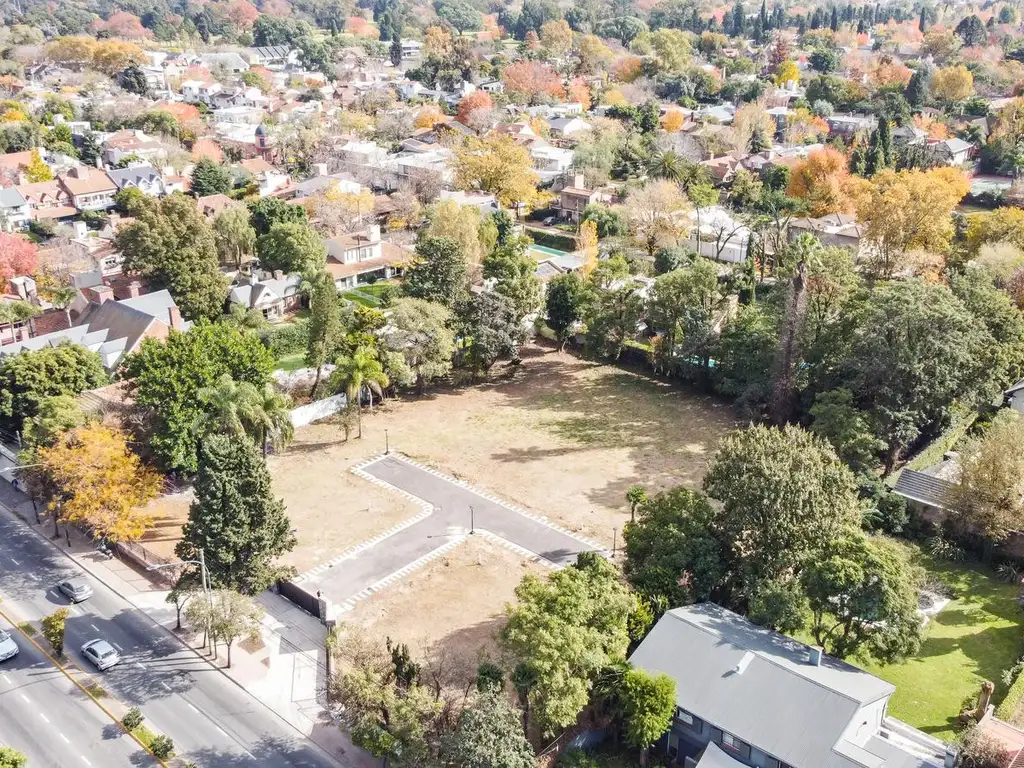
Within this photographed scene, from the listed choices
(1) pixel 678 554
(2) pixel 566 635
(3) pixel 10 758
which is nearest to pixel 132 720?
(3) pixel 10 758

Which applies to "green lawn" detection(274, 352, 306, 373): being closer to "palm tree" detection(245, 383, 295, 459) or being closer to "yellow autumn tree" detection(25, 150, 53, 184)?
"palm tree" detection(245, 383, 295, 459)

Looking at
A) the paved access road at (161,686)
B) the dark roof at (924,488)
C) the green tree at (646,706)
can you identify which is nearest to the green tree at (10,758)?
the paved access road at (161,686)

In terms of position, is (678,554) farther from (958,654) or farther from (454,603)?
(958,654)

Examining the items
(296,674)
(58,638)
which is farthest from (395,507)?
(58,638)

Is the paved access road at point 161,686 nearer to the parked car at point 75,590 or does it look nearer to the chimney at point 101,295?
the parked car at point 75,590

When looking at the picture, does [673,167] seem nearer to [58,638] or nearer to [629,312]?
[629,312]

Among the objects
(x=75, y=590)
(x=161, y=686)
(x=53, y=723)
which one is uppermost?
(x=75, y=590)
